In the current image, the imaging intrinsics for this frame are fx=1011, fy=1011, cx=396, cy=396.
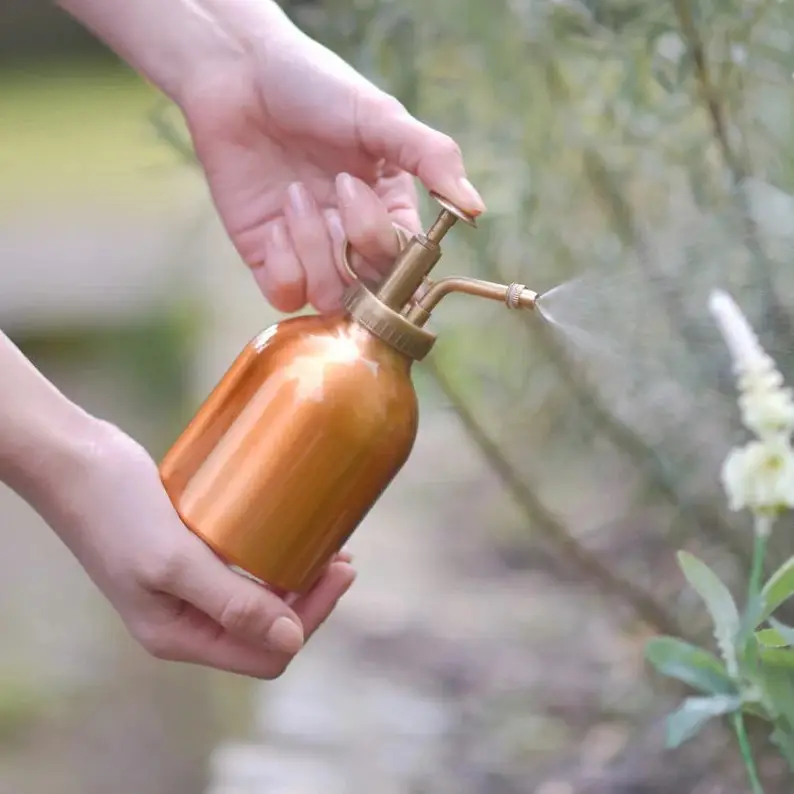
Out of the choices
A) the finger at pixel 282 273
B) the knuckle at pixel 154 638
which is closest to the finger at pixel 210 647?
the knuckle at pixel 154 638

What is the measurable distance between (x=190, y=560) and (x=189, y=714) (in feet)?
2.01

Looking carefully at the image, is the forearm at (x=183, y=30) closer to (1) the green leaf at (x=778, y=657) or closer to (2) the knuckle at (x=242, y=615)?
(2) the knuckle at (x=242, y=615)

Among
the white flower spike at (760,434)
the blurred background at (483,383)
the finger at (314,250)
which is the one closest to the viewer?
the white flower spike at (760,434)

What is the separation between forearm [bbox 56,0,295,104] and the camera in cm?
60

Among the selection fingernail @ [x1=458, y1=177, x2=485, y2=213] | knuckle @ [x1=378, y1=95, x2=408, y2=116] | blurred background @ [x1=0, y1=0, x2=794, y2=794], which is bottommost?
blurred background @ [x1=0, y1=0, x2=794, y2=794]

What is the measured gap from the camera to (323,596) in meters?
0.57

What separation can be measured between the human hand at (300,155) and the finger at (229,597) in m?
0.17

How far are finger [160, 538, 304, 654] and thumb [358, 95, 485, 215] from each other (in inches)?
8.4

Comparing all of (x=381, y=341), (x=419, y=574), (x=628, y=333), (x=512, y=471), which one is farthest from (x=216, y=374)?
(x=381, y=341)

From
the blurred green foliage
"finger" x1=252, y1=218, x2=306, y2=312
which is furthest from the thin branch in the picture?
"finger" x1=252, y1=218, x2=306, y2=312

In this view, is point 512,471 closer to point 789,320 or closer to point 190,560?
point 789,320

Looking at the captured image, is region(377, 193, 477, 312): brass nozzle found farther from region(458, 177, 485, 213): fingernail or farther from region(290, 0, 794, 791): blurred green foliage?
region(290, 0, 794, 791): blurred green foliage

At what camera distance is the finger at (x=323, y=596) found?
0.56 m

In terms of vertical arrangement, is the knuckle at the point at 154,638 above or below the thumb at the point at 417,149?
below
